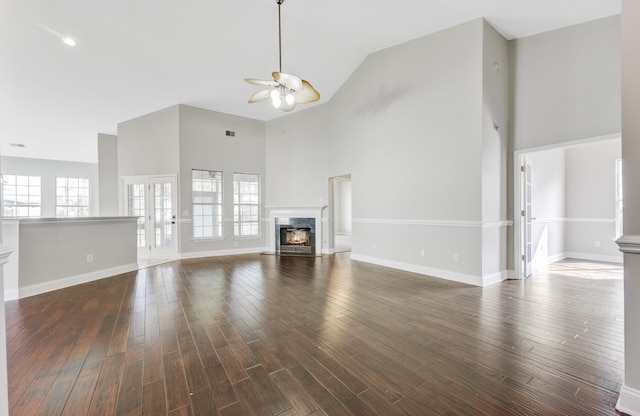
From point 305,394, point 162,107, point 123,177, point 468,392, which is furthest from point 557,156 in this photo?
point 123,177

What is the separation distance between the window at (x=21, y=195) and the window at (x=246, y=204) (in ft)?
29.1

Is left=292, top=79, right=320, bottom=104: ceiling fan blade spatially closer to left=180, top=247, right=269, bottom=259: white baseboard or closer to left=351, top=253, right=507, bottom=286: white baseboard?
left=351, top=253, right=507, bottom=286: white baseboard

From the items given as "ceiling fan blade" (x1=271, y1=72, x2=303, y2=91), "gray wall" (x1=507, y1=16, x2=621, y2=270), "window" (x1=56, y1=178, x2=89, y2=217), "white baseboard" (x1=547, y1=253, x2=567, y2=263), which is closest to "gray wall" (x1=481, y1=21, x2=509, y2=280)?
"gray wall" (x1=507, y1=16, x2=621, y2=270)

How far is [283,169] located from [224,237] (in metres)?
2.36

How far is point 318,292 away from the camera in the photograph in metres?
3.88

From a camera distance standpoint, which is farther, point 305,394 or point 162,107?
point 162,107

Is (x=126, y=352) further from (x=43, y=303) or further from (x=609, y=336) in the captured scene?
(x=609, y=336)

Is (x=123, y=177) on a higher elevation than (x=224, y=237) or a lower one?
higher

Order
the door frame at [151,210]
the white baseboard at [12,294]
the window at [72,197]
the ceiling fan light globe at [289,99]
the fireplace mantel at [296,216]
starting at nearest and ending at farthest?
the white baseboard at [12,294]
the ceiling fan light globe at [289,99]
the door frame at [151,210]
the fireplace mantel at [296,216]
the window at [72,197]

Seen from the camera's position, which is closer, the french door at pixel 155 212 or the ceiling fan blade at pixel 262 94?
the ceiling fan blade at pixel 262 94

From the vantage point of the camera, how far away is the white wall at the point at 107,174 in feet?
Answer: 26.8

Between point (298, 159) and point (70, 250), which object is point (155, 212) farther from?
point (298, 159)

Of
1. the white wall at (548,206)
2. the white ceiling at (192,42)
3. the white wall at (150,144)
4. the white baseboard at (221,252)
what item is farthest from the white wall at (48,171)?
the white wall at (548,206)

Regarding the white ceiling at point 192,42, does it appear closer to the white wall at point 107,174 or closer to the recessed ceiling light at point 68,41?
the recessed ceiling light at point 68,41
